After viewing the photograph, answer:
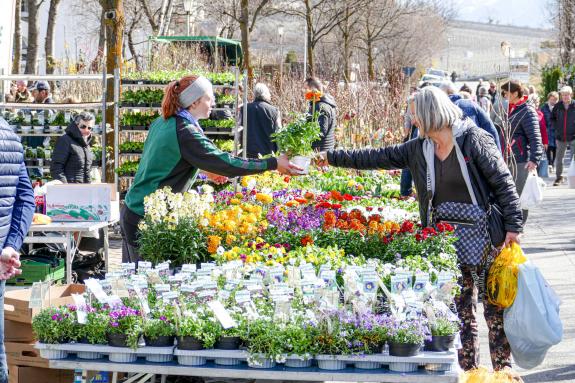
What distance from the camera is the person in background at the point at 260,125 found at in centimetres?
1206

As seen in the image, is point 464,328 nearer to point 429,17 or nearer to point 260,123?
point 260,123

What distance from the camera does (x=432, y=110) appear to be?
5.29m

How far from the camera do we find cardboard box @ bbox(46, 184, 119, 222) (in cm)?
776

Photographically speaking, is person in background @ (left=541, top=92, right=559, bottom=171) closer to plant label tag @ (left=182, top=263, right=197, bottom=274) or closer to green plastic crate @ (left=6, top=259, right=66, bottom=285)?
green plastic crate @ (left=6, top=259, right=66, bottom=285)

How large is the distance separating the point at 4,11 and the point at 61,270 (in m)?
2.32

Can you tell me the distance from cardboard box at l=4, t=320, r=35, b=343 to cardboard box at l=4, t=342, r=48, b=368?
8cm

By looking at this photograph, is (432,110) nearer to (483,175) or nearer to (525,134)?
(483,175)

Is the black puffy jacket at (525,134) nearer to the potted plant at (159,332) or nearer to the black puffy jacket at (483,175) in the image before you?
the black puffy jacket at (483,175)

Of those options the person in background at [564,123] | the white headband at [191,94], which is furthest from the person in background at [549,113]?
the white headband at [191,94]

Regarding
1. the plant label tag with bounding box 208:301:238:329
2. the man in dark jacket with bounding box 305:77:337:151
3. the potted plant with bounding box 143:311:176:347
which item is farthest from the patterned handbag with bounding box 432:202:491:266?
the man in dark jacket with bounding box 305:77:337:151

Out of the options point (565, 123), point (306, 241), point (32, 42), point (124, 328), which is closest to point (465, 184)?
point (306, 241)

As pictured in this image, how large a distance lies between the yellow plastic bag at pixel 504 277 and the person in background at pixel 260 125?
6.78 m

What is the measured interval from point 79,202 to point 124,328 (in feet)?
12.6


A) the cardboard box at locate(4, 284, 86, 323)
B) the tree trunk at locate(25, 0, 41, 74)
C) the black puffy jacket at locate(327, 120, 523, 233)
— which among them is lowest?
the cardboard box at locate(4, 284, 86, 323)
